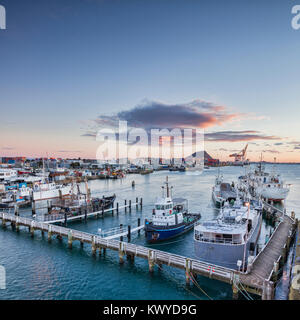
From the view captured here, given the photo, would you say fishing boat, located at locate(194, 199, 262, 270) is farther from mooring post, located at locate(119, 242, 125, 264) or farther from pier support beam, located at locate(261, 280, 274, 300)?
mooring post, located at locate(119, 242, 125, 264)

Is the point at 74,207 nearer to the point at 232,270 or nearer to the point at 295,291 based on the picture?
the point at 232,270

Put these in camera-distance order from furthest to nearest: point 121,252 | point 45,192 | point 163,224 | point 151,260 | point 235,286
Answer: point 45,192
point 163,224
point 121,252
point 151,260
point 235,286

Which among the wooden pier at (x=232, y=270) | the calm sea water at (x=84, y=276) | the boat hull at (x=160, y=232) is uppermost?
the wooden pier at (x=232, y=270)

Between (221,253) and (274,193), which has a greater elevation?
(221,253)

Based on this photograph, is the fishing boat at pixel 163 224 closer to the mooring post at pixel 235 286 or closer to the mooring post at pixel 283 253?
the mooring post at pixel 283 253

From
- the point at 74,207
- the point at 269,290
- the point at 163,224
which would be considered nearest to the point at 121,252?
the point at 163,224

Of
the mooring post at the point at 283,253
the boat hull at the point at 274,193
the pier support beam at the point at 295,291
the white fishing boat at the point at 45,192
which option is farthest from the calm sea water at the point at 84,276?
the boat hull at the point at 274,193

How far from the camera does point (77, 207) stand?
45.3 metres

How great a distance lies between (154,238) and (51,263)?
43.1ft

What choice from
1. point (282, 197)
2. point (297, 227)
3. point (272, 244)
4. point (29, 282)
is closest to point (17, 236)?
point (29, 282)

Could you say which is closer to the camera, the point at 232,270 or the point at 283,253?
the point at 232,270

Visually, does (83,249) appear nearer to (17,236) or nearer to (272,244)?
(17,236)

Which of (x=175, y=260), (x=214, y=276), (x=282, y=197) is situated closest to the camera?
(x=214, y=276)
